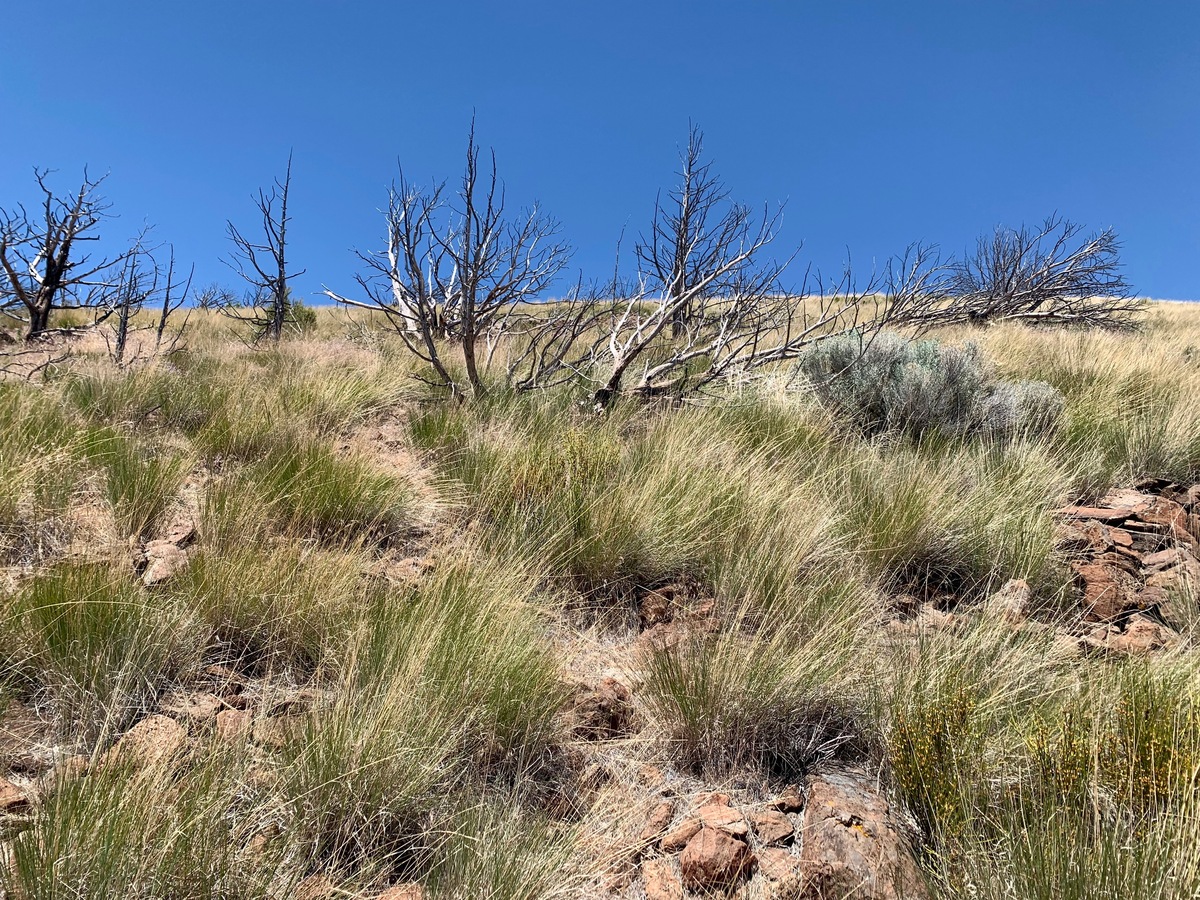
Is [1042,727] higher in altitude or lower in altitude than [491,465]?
lower

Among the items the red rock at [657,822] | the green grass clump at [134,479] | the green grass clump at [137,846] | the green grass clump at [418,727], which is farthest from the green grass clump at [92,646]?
the red rock at [657,822]

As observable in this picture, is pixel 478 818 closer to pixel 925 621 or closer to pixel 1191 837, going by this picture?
pixel 1191 837

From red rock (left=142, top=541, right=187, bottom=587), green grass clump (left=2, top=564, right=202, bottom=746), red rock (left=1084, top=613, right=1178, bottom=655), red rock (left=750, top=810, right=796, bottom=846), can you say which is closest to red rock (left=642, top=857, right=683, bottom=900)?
red rock (left=750, top=810, right=796, bottom=846)

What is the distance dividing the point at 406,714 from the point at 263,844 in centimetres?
38

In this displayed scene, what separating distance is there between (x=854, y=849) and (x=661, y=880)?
1.43ft

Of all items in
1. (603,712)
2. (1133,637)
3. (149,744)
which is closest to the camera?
(149,744)

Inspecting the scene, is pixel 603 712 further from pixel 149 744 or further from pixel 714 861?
pixel 149 744

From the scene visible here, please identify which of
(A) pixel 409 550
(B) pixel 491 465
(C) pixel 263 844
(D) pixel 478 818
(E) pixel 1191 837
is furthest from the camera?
(B) pixel 491 465

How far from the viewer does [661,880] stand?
1375 mm

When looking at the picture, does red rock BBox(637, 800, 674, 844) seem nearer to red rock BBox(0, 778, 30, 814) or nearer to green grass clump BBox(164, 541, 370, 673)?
green grass clump BBox(164, 541, 370, 673)

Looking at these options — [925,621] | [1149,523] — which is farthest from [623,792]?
[1149,523]

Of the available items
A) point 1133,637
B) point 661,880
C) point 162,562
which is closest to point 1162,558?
point 1133,637

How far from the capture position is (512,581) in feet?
7.37

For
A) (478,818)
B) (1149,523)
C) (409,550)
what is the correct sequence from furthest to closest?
(1149,523), (409,550), (478,818)
